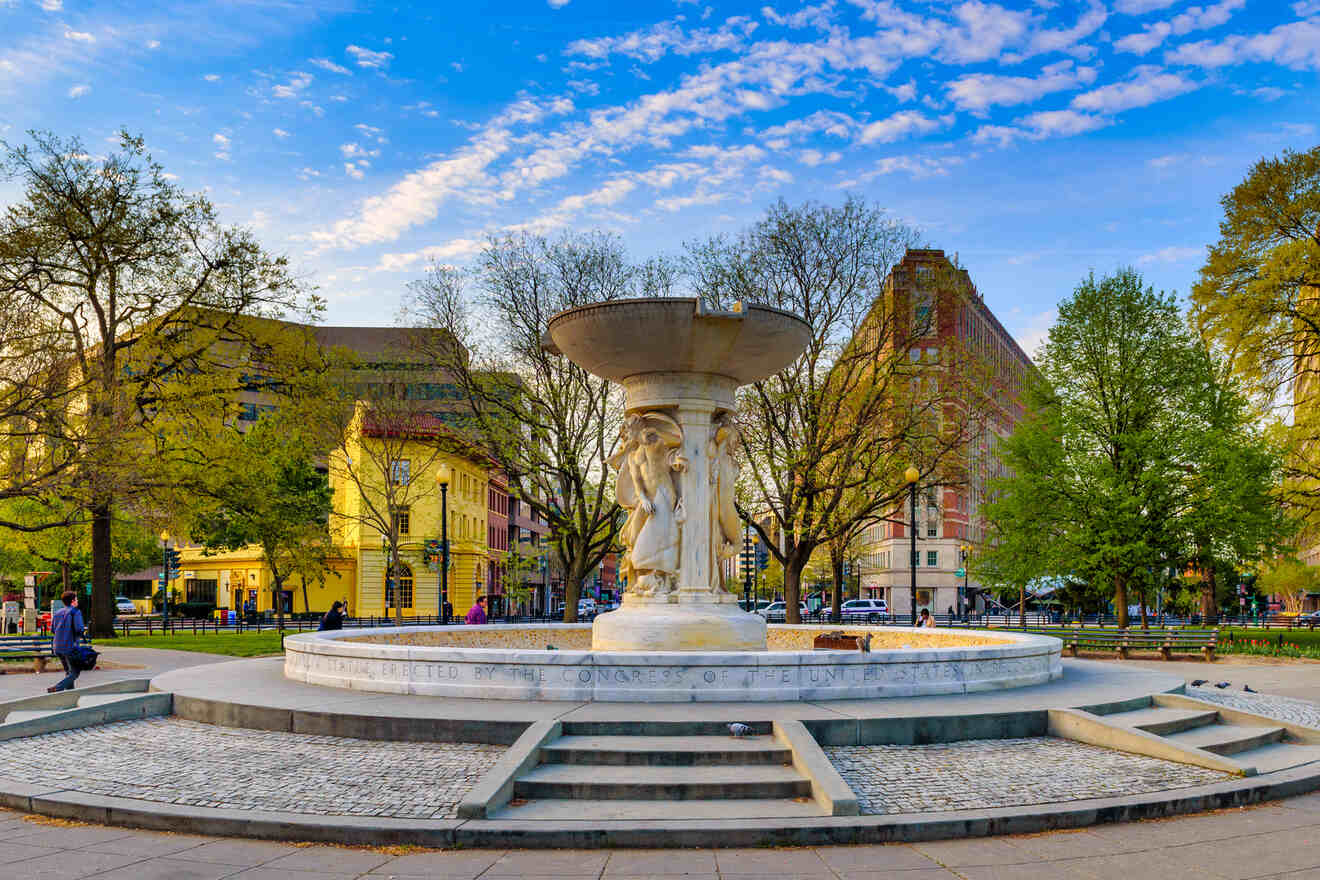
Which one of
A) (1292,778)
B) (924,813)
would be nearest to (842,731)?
(924,813)

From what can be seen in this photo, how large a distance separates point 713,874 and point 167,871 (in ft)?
10.9

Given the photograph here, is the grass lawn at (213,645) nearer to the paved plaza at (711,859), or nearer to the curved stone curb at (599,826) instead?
the curved stone curb at (599,826)

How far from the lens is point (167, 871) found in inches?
249

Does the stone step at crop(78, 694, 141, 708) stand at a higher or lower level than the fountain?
lower

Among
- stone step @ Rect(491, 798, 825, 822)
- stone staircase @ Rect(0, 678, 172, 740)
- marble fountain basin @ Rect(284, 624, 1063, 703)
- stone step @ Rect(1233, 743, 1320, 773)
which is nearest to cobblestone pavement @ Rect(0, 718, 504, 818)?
stone staircase @ Rect(0, 678, 172, 740)

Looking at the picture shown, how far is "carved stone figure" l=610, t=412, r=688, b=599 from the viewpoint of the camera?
46.1 ft

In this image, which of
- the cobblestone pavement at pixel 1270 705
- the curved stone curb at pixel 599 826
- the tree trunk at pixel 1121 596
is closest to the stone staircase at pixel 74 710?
the curved stone curb at pixel 599 826

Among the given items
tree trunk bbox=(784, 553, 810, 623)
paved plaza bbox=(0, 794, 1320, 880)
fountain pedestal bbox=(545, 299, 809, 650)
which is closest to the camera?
paved plaza bbox=(0, 794, 1320, 880)

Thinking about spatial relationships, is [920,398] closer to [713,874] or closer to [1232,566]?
[1232,566]

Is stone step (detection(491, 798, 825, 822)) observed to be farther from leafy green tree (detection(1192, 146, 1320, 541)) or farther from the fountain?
leafy green tree (detection(1192, 146, 1320, 541))

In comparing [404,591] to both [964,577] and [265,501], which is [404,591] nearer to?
[265,501]

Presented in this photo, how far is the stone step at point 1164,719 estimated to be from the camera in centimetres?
1017

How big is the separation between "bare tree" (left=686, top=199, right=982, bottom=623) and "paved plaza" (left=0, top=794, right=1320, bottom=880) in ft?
73.6

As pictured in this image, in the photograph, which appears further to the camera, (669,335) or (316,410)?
(316,410)
